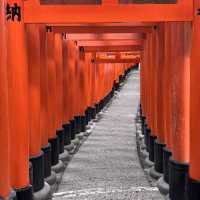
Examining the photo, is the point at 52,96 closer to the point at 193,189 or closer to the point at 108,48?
the point at 193,189

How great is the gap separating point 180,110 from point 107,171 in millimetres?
5152

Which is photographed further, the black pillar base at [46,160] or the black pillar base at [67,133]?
the black pillar base at [67,133]

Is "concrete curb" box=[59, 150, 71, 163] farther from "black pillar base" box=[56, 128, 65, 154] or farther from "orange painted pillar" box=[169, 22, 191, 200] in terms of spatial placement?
"orange painted pillar" box=[169, 22, 191, 200]

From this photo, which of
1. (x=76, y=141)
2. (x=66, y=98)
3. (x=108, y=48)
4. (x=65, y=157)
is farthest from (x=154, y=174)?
(x=108, y=48)

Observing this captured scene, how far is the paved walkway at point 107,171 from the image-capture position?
10.9 m

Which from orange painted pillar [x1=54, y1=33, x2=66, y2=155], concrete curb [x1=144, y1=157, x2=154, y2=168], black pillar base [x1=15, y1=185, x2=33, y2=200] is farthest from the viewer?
orange painted pillar [x1=54, y1=33, x2=66, y2=155]

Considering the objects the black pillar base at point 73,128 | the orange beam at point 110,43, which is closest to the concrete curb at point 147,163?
the black pillar base at point 73,128

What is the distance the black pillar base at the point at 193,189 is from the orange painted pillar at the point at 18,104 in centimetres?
239

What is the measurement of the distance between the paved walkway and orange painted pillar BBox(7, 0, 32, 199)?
7.97 ft

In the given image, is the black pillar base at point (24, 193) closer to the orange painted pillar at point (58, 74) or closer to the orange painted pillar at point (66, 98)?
the orange painted pillar at point (58, 74)

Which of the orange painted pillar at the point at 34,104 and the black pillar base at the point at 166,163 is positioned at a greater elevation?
the orange painted pillar at the point at 34,104

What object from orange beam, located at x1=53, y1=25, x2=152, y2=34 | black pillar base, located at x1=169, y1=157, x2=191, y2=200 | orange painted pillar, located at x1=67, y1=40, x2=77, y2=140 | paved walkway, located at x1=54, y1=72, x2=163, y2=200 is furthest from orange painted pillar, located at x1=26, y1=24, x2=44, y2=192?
orange painted pillar, located at x1=67, y1=40, x2=77, y2=140

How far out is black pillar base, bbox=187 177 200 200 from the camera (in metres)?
7.38

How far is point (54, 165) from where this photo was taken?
13.2 m
